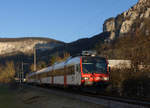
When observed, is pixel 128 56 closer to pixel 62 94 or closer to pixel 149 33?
pixel 149 33

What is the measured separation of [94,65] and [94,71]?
1.91 ft

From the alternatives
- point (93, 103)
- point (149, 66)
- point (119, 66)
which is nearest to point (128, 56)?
point (119, 66)

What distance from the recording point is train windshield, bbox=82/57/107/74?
23453 mm

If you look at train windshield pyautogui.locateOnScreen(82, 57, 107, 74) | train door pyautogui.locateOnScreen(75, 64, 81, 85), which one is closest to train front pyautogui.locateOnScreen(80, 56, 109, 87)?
train windshield pyautogui.locateOnScreen(82, 57, 107, 74)

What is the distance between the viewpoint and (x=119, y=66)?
29.6 m

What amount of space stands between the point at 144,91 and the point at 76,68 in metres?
6.16

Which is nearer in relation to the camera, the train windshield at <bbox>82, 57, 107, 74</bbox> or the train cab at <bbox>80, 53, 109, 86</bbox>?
the train cab at <bbox>80, 53, 109, 86</bbox>

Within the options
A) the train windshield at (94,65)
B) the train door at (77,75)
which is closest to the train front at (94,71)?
the train windshield at (94,65)

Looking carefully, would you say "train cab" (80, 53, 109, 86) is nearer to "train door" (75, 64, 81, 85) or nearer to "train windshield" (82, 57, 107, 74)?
"train windshield" (82, 57, 107, 74)

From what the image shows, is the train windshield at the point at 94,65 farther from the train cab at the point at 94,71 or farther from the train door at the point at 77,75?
the train door at the point at 77,75

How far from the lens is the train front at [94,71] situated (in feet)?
74.9

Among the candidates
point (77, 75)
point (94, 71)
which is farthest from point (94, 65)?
point (77, 75)

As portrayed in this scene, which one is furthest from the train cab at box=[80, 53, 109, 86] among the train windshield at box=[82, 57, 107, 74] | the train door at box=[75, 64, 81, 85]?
the train door at box=[75, 64, 81, 85]

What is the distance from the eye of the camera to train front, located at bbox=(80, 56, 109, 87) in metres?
22.8
